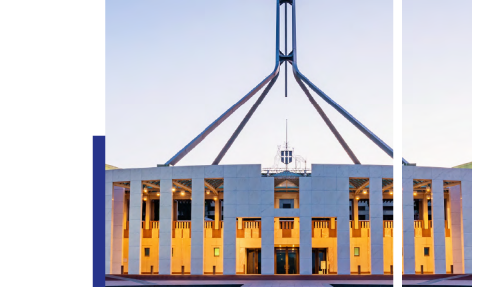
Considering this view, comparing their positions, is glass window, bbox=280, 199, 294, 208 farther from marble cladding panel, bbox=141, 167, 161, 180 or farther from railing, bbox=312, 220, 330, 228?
marble cladding panel, bbox=141, 167, 161, 180

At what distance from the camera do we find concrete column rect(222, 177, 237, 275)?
23.9 m

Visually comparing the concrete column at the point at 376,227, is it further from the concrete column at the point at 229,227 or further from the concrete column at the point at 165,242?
the concrete column at the point at 165,242

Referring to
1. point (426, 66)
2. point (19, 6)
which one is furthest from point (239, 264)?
point (19, 6)

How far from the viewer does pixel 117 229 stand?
1061 inches

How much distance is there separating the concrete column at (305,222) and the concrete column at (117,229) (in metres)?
8.62

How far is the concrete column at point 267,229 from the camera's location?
23.9 m

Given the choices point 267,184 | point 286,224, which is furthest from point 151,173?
point 286,224

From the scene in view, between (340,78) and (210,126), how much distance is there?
22.8 ft

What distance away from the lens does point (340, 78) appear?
88.4ft

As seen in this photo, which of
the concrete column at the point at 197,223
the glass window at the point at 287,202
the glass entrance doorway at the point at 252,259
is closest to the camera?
the concrete column at the point at 197,223

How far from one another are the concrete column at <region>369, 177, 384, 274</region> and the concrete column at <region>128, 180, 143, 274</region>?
390 inches

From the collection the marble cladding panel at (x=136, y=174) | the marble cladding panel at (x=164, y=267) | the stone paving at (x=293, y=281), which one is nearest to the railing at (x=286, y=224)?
the stone paving at (x=293, y=281)

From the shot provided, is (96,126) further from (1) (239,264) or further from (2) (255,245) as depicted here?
(1) (239,264)

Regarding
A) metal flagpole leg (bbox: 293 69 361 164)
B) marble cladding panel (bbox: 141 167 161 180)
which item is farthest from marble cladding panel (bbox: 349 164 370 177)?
marble cladding panel (bbox: 141 167 161 180)
